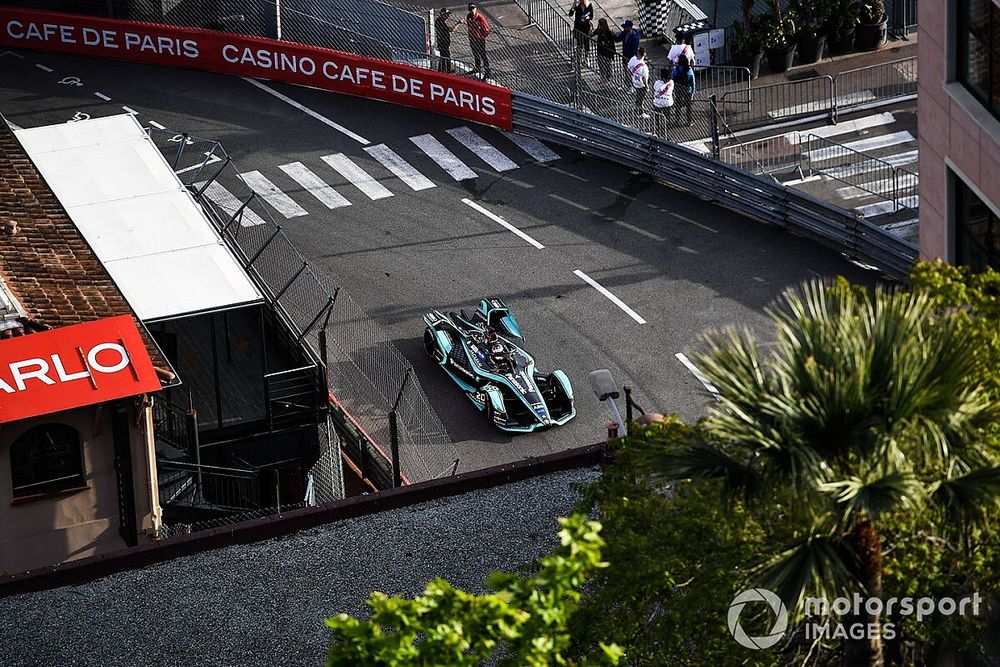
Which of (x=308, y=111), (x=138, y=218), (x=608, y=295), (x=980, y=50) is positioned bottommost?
(x=608, y=295)

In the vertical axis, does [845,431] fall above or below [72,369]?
above

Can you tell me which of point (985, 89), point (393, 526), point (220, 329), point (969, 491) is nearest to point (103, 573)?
point (393, 526)

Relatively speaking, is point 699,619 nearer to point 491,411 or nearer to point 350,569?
point 350,569

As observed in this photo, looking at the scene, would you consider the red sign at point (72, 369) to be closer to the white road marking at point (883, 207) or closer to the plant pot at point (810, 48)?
the white road marking at point (883, 207)

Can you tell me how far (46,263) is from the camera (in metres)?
28.6

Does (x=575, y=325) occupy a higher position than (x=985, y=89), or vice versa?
(x=985, y=89)

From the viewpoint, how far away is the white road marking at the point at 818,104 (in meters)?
43.1

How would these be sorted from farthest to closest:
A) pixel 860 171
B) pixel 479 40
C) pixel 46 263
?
pixel 479 40 → pixel 860 171 → pixel 46 263

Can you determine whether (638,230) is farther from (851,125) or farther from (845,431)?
(845,431)

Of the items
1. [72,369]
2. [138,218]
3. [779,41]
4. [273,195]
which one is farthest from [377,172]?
[72,369]

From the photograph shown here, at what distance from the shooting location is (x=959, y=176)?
1027 inches

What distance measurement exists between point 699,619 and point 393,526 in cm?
882

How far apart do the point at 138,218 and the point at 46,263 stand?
9.04 ft

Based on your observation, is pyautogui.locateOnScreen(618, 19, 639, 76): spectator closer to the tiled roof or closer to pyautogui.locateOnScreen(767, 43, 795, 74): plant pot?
pyautogui.locateOnScreen(767, 43, 795, 74): plant pot
